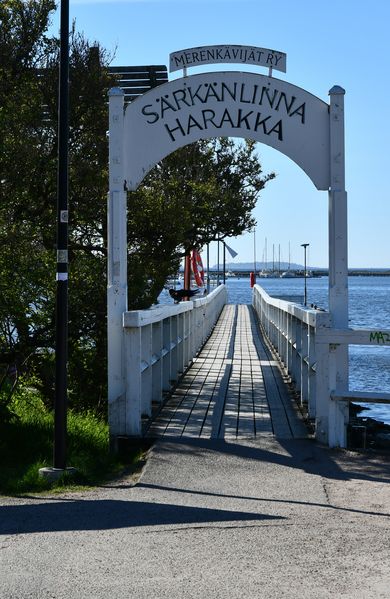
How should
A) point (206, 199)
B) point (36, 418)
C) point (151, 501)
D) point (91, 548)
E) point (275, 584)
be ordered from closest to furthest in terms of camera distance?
point (275, 584), point (91, 548), point (151, 501), point (36, 418), point (206, 199)

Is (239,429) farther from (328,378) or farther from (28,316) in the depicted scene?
(28,316)

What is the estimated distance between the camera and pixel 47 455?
30.7 feet

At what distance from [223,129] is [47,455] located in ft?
12.6

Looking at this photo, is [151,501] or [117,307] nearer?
[151,501]

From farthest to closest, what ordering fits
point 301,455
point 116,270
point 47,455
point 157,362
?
point 157,362
point 116,270
point 47,455
point 301,455

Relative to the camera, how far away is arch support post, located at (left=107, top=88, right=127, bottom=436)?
9.66 metres

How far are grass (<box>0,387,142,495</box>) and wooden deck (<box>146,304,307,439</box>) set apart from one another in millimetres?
604

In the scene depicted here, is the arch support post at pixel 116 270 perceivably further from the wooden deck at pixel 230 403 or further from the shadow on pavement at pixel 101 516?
the shadow on pavement at pixel 101 516

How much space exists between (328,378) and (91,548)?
159 inches

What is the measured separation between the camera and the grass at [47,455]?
8031 mm

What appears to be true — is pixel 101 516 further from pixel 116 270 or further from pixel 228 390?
pixel 228 390

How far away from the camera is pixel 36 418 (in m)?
11.4

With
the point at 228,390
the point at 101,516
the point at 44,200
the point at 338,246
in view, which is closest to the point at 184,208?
the point at 44,200

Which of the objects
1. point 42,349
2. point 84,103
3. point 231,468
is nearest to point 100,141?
point 84,103
